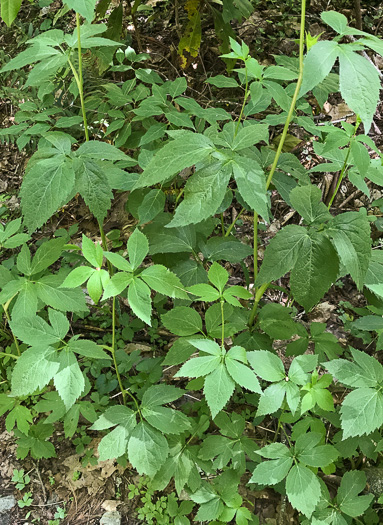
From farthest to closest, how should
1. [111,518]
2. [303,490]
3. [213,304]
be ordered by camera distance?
[111,518], [213,304], [303,490]

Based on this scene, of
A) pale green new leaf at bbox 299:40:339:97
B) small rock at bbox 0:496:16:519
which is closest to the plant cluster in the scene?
pale green new leaf at bbox 299:40:339:97

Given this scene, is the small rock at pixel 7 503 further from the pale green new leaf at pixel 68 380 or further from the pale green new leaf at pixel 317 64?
the pale green new leaf at pixel 317 64

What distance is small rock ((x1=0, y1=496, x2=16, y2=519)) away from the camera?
1996mm

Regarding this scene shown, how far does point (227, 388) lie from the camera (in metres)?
1.40

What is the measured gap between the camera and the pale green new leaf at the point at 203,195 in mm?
1394

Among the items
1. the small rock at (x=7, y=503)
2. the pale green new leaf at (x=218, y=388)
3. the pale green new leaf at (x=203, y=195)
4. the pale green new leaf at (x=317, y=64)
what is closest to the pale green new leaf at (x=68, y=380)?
the pale green new leaf at (x=218, y=388)

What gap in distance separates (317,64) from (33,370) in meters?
1.40

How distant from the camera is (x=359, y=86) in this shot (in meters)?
1.12

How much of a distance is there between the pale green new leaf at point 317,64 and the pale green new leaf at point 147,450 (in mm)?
1408

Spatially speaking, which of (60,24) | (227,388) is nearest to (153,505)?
Result: (227,388)

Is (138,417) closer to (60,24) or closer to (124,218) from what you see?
(124,218)

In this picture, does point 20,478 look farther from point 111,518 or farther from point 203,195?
point 203,195

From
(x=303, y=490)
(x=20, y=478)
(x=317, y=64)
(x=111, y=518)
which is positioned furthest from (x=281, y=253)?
(x=20, y=478)

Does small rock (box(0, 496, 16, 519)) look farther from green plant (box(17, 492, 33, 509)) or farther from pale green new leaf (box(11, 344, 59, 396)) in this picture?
pale green new leaf (box(11, 344, 59, 396))
